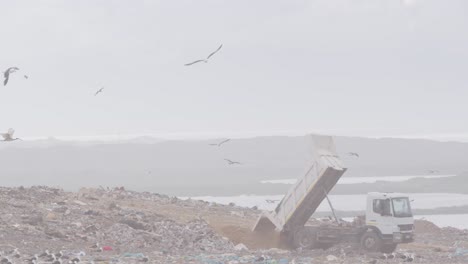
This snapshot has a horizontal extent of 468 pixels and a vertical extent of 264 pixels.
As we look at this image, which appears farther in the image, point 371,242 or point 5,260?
point 371,242

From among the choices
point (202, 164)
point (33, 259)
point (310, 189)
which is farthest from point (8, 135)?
point (202, 164)

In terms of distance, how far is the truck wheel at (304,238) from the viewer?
19.7 meters

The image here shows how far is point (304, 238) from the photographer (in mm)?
19844

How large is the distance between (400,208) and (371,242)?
115cm

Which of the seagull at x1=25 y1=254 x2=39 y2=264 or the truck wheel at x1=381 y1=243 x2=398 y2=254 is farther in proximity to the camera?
the truck wheel at x1=381 y1=243 x2=398 y2=254

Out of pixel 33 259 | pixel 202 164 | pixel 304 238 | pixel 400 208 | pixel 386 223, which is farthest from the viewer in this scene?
pixel 202 164

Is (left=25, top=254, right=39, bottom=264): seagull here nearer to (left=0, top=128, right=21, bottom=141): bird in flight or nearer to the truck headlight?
(left=0, top=128, right=21, bottom=141): bird in flight

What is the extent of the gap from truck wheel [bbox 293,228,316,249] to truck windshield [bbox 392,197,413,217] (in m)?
2.16

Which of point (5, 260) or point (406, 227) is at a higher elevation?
point (5, 260)

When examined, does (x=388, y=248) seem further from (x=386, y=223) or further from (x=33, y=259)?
(x=33, y=259)

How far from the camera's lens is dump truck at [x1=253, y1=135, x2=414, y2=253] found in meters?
18.9

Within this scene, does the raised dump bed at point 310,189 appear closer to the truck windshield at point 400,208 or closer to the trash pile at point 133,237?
the trash pile at point 133,237

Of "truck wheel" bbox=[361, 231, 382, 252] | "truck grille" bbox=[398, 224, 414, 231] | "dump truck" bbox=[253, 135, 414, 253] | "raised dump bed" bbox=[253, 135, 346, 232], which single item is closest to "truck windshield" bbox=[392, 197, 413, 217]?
"dump truck" bbox=[253, 135, 414, 253]

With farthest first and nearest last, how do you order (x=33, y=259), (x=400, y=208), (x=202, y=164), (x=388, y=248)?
(x=202, y=164) < (x=400, y=208) < (x=388, y=248) < (x=33, y=259)
